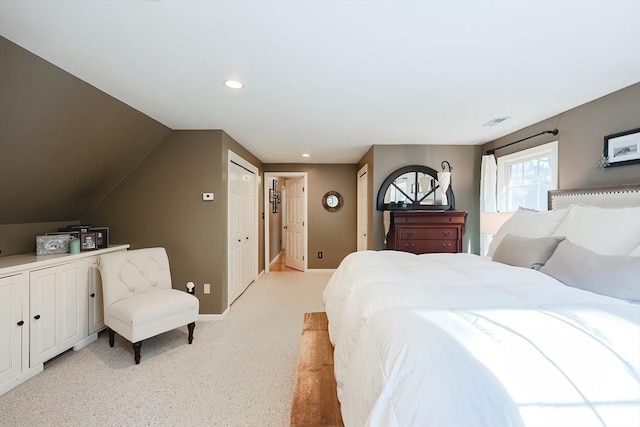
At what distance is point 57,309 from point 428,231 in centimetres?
393

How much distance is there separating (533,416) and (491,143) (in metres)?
3.94

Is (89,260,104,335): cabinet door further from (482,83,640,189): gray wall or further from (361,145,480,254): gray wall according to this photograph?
(482,83,640,189): gray wall

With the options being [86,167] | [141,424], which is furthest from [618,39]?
[86,167]

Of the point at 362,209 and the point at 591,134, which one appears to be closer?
the point at 591,134

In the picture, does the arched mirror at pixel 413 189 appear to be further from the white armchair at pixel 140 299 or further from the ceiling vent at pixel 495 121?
the white armchair at pixel 140 299

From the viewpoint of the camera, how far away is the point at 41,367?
214 centimetres

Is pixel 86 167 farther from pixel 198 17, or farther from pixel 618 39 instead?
pixel 618 39

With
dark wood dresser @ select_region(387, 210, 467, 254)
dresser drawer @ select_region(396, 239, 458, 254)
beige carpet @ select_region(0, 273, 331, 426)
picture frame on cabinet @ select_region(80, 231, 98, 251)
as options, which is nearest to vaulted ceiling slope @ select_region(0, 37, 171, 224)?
picture frame on cabinet @ select_region(80, 231, 98, 251)

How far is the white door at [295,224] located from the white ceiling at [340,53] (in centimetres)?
291

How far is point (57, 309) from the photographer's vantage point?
2.28m

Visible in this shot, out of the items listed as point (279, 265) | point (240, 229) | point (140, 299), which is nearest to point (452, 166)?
point (240, 229)

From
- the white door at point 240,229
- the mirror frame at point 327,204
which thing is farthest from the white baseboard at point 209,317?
the mirror frame at point 327,204

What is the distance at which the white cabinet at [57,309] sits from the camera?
2102 mm

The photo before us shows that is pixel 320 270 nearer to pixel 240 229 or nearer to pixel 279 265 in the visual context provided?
pixel 279 265
